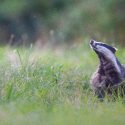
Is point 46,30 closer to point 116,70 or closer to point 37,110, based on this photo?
point 116,70

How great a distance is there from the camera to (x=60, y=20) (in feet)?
69.5

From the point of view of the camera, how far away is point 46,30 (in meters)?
20.6

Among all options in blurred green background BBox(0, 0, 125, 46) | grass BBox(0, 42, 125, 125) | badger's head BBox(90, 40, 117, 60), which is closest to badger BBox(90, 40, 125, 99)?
badger's head BBox(90, 40, 117, 60)

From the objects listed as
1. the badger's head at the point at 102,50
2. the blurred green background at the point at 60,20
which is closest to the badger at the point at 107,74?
the badger's head at the point at 102,50

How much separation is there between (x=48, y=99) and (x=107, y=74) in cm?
96

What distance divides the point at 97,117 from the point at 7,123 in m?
0.89

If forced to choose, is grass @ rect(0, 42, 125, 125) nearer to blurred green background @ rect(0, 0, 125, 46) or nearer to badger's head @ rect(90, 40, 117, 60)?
badger's head @ rect(90, 40, 117, 60)

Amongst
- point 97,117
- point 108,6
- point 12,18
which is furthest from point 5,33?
point 97,117

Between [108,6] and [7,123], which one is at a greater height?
[108,6]

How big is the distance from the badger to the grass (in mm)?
140

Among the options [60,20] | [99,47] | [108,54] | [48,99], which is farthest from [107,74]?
[60,20]

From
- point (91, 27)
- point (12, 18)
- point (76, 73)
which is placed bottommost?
point (76, 73)

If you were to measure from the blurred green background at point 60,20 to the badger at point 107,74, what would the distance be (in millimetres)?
7679

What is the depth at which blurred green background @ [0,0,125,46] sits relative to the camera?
60.8ft
